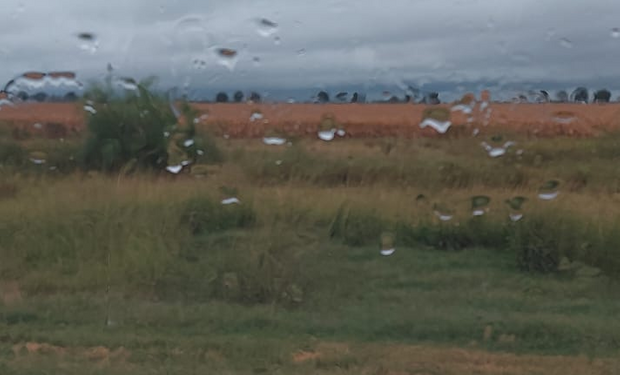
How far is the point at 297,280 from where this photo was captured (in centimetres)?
1066

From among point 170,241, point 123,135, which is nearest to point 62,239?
point 170,241

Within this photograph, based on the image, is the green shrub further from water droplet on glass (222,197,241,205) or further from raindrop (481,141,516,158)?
raindrop (481,141,516,158)

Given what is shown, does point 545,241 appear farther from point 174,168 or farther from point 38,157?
point 38,157

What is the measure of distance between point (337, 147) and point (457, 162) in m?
4.60

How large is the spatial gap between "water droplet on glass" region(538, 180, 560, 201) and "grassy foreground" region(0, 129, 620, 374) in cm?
43

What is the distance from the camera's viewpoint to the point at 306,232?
488 inches

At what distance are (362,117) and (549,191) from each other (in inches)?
165

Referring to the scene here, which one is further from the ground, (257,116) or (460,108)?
(460,108)

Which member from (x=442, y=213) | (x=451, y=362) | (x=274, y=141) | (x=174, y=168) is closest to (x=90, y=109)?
(x=174, y=168)

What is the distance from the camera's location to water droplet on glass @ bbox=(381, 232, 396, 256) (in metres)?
13.5

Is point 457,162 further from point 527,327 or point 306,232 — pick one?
point 527,327

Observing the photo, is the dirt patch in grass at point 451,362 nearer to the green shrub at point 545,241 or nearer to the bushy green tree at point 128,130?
the green shrub at point 545,241

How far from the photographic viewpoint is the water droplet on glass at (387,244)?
1348 centimetres

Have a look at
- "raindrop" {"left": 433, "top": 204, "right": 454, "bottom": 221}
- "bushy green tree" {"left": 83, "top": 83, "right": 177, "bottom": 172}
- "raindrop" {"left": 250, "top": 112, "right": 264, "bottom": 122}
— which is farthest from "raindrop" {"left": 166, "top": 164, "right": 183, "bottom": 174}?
"raindrop" {"left": 433, "top": 204, "right": 454, "bottom": 221}
